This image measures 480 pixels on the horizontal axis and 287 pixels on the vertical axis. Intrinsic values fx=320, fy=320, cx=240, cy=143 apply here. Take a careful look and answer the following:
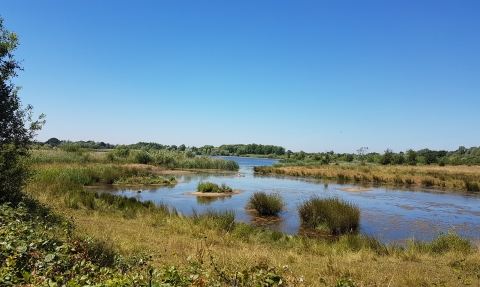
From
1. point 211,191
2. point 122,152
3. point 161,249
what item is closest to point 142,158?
point 122,152

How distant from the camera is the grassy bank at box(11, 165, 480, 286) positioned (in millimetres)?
6055

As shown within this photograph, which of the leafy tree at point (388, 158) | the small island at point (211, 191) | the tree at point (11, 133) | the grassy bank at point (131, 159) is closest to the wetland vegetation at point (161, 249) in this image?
the tree at point (11, 133)

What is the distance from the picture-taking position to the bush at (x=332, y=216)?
13.8 m

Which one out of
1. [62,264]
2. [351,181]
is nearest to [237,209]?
[62,264]

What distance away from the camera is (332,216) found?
13828mm

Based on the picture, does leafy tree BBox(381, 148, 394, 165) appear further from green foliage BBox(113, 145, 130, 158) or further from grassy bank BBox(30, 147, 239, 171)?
green foliage BBox(113, 145, 130, 158)

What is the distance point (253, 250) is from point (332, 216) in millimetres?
6900

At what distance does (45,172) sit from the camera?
2464 centimetres

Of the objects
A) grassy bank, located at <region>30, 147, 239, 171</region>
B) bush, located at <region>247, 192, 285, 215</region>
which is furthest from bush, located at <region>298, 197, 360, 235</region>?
grassy bank, located at <region>30, 147, 239, 171</region>

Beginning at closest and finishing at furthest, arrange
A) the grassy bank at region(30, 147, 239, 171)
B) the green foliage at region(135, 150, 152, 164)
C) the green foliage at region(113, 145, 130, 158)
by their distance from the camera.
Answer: the grassy bank at region(30, 147, 239, 171)
the green foliage at region(135, 150, 152, 164)
the green foliage at region(113, 145, 130, 158)

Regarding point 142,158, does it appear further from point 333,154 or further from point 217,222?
point 333,154

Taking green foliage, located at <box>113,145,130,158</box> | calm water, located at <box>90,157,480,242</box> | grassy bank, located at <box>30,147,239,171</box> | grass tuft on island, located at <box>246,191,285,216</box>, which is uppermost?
green foliage, located at <box>113,145,130,158</box>

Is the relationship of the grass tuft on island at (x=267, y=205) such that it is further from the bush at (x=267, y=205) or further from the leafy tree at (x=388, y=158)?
the leafy tree at (x=388, y=158)

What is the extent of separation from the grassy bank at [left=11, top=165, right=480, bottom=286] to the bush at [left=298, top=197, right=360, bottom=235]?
10.3 ft
